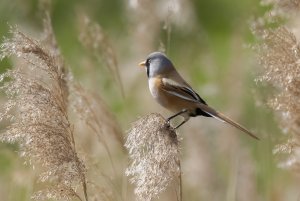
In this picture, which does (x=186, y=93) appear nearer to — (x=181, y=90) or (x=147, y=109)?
(x=181, y=90)

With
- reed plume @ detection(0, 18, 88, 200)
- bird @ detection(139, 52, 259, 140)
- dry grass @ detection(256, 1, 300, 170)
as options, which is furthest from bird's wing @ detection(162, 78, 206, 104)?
reed plume @ detection(0, 18, 88, 200)

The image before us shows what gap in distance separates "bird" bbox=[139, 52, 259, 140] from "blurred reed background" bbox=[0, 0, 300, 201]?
0.58 feet

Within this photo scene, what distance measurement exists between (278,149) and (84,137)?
1.32 metres

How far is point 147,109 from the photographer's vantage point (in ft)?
17.5

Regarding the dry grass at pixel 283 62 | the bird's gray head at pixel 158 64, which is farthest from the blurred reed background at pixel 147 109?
the bird's gray head at pixel 158 64

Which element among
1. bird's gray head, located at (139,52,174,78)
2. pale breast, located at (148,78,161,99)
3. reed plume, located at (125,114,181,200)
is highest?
bird's gray head, located at (139,52,174,78)

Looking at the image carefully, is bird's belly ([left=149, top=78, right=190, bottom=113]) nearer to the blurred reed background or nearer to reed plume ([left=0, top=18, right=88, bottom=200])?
the blurred reed background

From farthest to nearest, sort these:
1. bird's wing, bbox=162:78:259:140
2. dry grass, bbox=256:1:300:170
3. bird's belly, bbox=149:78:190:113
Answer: bird's belly, bbox=149:78:190:113, bird's wing, bbox=162:78:259:140, dry grass, bbox=256:1:300:170

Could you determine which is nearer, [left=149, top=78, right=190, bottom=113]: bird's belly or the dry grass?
the dry grass

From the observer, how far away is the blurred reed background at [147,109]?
111 inches

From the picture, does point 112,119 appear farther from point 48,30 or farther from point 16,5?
point 16,5

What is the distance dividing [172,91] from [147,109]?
5.11 feet

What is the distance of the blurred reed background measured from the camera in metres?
2.81

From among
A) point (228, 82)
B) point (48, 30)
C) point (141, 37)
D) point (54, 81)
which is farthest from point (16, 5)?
point (54, 81)
